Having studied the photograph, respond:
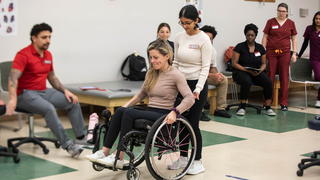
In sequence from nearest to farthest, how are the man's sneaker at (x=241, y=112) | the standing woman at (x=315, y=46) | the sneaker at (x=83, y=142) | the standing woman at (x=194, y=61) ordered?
the standing woman at (x=194, y=61), the sneaker at (x=83, y=142), the man's sneaker at (x=241, y=112), the standing woman at (x=315, y=46)

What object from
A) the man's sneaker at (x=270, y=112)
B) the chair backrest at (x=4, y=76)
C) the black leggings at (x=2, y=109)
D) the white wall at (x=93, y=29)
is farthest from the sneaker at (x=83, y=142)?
the man's sneaker at (x=270, y=112)

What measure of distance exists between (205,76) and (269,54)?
150 inches

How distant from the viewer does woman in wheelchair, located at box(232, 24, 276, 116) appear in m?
7.32

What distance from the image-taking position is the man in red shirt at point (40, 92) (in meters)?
4.63

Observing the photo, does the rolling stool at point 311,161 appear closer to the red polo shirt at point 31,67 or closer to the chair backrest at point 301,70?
the red polo shirt at point 31,67

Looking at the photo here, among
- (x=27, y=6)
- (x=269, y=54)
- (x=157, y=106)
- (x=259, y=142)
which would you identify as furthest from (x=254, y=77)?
(x=157, y=106)

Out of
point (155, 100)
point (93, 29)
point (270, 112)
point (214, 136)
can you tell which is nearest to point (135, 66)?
point (93, 29)

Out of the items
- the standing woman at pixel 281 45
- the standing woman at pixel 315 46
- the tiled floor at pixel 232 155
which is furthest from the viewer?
the standing woman at pixel 315 46

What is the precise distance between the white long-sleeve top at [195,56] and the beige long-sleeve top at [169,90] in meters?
0.15

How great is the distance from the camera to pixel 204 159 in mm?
Result: 4770

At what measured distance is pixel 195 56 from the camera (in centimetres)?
420

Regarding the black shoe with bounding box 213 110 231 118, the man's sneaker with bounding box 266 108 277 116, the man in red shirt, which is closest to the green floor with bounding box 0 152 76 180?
the man in red shirt

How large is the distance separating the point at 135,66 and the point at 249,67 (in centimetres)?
151

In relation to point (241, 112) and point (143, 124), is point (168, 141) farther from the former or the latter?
point (241, 112)
